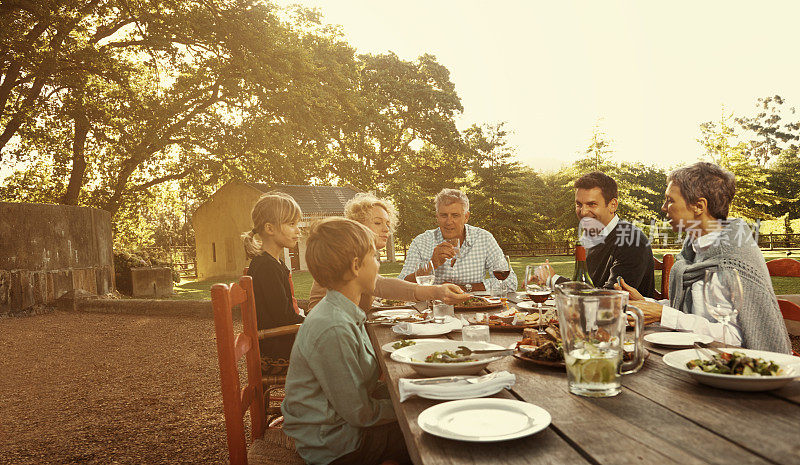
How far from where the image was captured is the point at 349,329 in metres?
1.81

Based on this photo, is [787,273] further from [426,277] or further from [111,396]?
[111,396]

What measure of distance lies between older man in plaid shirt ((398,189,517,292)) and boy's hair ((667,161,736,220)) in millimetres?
2142

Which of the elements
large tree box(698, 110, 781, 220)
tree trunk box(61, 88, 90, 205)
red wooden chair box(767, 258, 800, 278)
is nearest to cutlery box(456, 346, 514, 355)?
red wooden chair box(767, 258, 800, 278)

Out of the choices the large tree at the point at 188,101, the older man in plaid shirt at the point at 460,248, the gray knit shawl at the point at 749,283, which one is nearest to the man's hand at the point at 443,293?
the gray knit shawl at the point at 749,283

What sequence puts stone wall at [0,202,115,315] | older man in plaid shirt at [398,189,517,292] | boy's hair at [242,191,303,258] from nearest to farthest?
1. boy's hair at [242,191,303,258]
2. older man in plaid shirt at [398,189,517,292]
3. stone wall at [0,202,115,315]

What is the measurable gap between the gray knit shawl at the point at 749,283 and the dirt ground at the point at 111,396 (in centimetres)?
305

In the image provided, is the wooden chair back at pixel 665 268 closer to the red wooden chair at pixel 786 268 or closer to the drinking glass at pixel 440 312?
the red wooden chair at pixel 786 268

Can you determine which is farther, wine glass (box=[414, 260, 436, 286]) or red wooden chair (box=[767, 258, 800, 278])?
wine glass (box=[414, 260, 436, 286])

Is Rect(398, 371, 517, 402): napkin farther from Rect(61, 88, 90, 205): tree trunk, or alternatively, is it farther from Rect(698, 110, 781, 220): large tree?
Rect(698, 110, 781, 220): large tree

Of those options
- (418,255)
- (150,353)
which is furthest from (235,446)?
(150,353)

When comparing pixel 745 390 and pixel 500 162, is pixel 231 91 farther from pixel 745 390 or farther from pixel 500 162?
pixel 500 162

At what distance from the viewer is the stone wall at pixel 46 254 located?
11117 mm

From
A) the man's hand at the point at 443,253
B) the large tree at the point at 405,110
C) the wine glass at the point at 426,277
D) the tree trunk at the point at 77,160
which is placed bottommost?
the wine glass at the point at 426,277

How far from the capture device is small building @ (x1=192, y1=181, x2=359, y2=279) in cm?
2798
